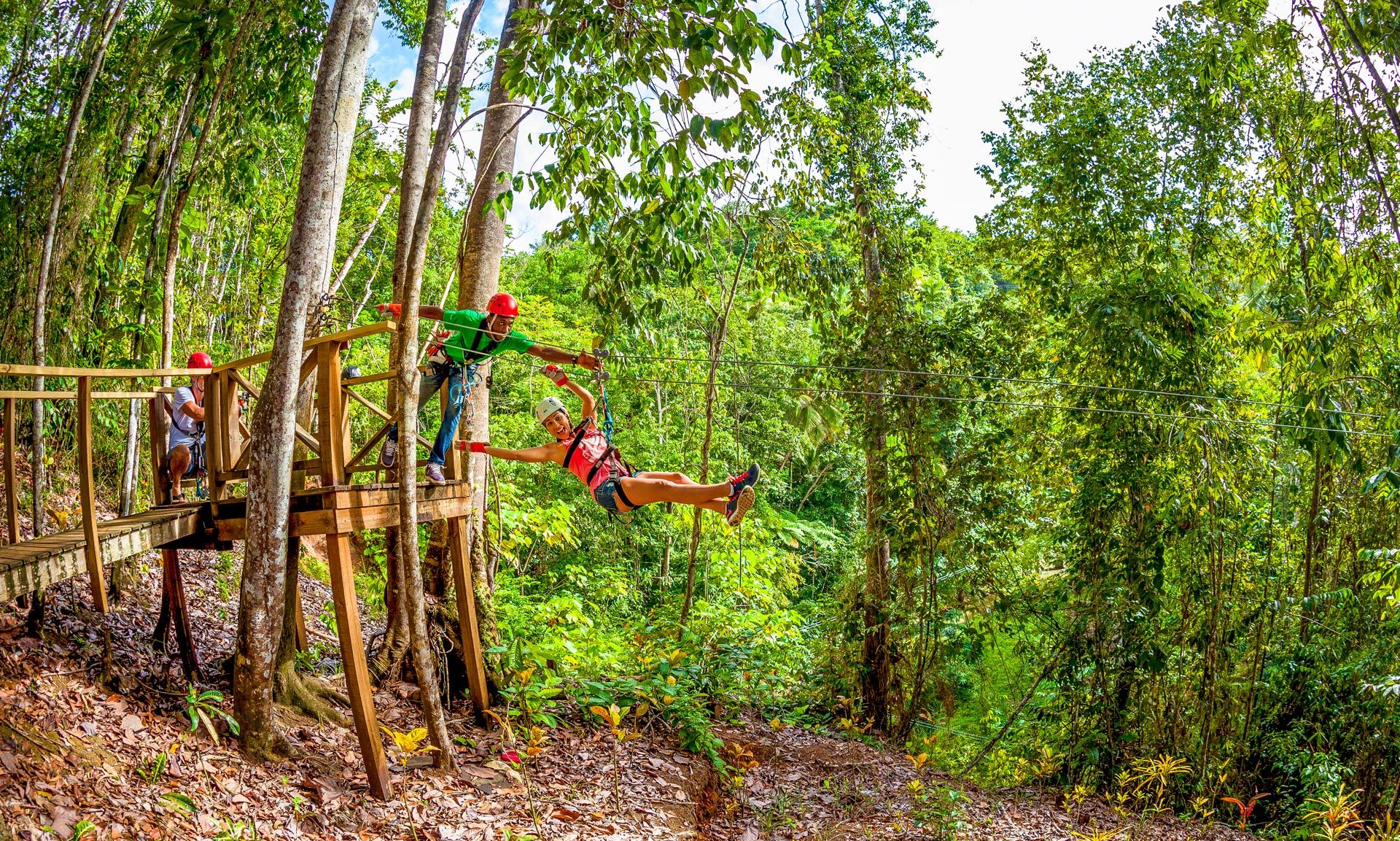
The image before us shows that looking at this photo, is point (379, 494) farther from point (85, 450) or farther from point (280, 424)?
point (85, 450)

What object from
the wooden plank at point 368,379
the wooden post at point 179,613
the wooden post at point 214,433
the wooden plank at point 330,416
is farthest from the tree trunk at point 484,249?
the wooden post at point 179,613

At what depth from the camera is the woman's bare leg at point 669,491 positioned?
4984 mm

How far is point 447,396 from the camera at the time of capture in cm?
544

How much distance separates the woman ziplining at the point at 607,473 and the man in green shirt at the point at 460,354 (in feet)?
0.74

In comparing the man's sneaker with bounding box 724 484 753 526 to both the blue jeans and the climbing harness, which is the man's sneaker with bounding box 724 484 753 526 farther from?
the blue jeans

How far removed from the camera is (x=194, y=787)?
3746 mm

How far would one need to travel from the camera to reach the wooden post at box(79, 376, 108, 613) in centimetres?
392

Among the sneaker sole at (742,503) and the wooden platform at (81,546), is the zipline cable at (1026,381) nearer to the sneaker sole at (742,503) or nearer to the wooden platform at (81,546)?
the sneaker sole at (742,503)

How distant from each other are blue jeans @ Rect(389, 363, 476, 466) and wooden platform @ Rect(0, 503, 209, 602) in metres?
1.21

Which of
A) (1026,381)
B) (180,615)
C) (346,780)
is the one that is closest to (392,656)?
(180,615)

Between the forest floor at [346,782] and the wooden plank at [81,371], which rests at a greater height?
the wooden plank at [81,371]

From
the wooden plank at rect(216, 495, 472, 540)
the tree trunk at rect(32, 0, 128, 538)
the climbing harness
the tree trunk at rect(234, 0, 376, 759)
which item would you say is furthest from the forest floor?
the climbing harness

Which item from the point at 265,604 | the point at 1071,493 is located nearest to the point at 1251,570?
the point at 1071,493

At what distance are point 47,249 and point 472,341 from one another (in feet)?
8.45
